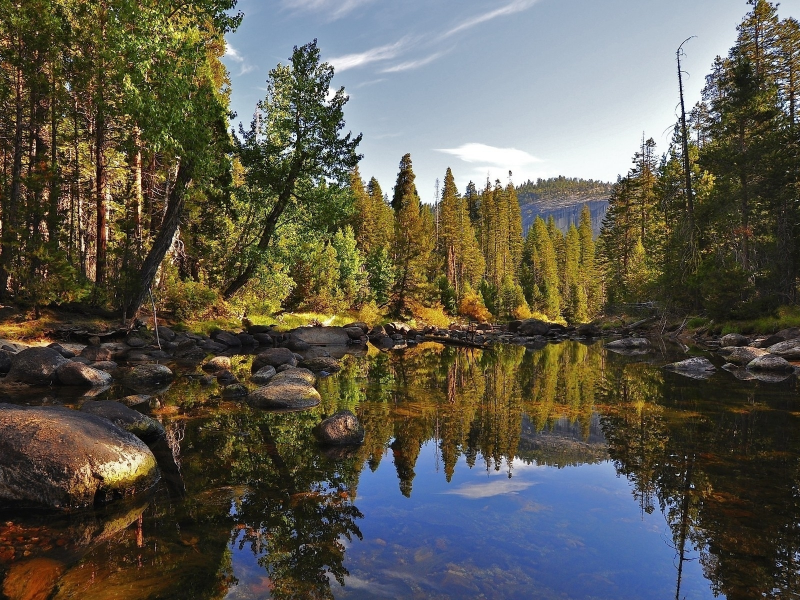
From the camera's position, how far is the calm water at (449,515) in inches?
151

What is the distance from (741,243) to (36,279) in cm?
3304

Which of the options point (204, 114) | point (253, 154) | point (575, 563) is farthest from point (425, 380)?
point (253, 154)

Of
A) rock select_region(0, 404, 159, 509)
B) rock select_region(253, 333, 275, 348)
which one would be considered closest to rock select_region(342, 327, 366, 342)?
rock select_region(253, 333, 275, 348)

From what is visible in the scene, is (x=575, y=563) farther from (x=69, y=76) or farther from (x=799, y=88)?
(x=799, y=88)

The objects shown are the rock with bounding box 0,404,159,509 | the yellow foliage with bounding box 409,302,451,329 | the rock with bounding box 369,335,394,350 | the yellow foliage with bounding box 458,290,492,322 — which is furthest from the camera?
the yellow foliage with bounding box 458,290,492,322

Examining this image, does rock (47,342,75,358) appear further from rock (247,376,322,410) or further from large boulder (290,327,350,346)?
large boulder (290,327,350,346)

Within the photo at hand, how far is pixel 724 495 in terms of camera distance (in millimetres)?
5445

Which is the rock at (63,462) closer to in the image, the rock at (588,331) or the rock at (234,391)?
the rock at (234,391)

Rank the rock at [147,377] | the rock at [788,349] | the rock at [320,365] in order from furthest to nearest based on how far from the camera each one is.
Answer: the rock at [788,349] → the rock at [320,365] → the rock at [147,377]

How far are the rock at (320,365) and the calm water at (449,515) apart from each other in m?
6.35

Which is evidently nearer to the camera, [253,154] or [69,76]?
[69,76]

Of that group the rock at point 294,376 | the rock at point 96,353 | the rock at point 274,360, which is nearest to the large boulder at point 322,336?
Answer: the rock at point 274,360

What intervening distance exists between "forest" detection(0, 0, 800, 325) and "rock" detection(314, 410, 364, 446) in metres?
10.9

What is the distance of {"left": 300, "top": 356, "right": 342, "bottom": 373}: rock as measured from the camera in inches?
646
